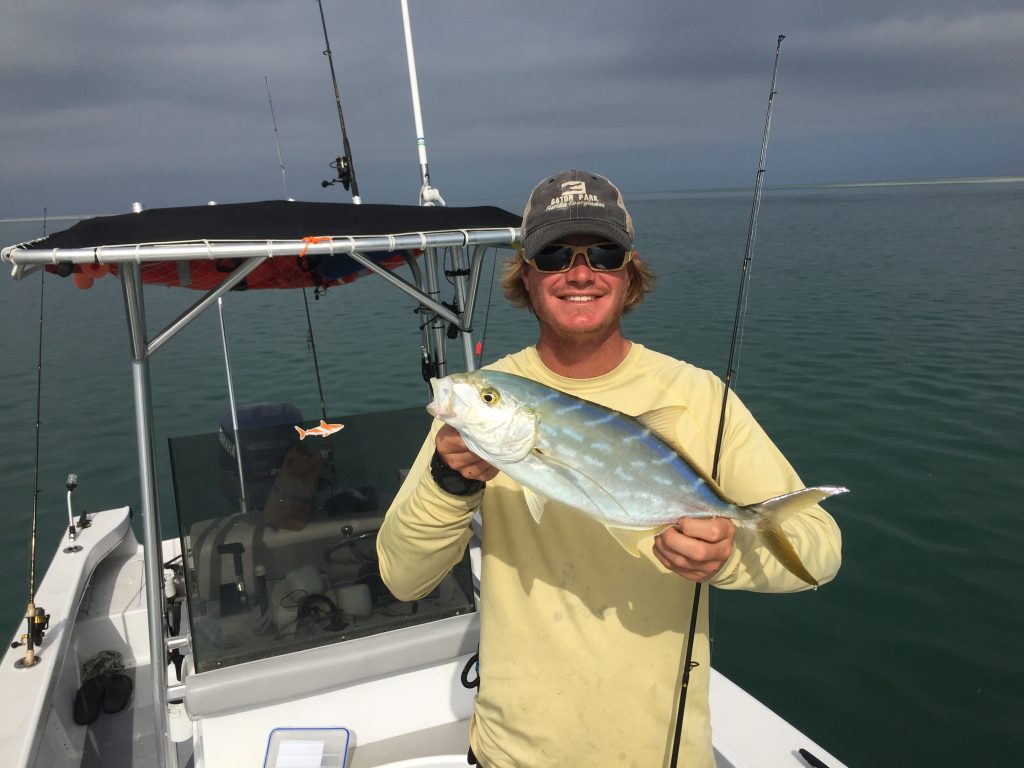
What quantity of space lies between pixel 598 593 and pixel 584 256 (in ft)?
3.73

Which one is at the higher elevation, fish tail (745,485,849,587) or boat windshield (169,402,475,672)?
fish tail (745,485,849,587)

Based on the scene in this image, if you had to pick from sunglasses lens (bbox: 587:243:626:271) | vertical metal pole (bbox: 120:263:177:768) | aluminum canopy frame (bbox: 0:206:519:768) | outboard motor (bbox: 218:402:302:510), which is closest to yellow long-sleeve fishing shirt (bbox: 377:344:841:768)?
sunglasses lens (bbox: 587:243:626:271)

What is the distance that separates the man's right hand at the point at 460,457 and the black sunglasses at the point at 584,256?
67 centimetres

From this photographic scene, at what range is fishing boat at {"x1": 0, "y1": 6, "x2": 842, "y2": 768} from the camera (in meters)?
3.32

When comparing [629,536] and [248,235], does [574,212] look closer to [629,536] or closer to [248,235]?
[629,536]

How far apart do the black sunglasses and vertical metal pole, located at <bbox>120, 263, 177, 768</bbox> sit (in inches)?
83.8

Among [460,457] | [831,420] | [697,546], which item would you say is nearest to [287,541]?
[460,457]

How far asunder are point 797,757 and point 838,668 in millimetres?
3300

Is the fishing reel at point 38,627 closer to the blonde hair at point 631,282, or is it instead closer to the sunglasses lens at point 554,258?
the blonde hair at point 631,282

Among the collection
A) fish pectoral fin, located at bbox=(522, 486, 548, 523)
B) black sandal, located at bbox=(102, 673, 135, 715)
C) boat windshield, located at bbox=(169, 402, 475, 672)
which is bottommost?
black sandal, located at bbox=(102, 673, 135, 715)

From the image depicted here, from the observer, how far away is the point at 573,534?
7.41 ft

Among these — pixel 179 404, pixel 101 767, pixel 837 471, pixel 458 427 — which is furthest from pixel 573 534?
pixel 179 404

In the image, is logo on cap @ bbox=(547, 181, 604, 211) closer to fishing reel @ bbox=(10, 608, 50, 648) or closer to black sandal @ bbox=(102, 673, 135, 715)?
fishing reel @ bbox=(10, 608, 50, 648)

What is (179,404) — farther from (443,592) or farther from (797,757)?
(797,757)
